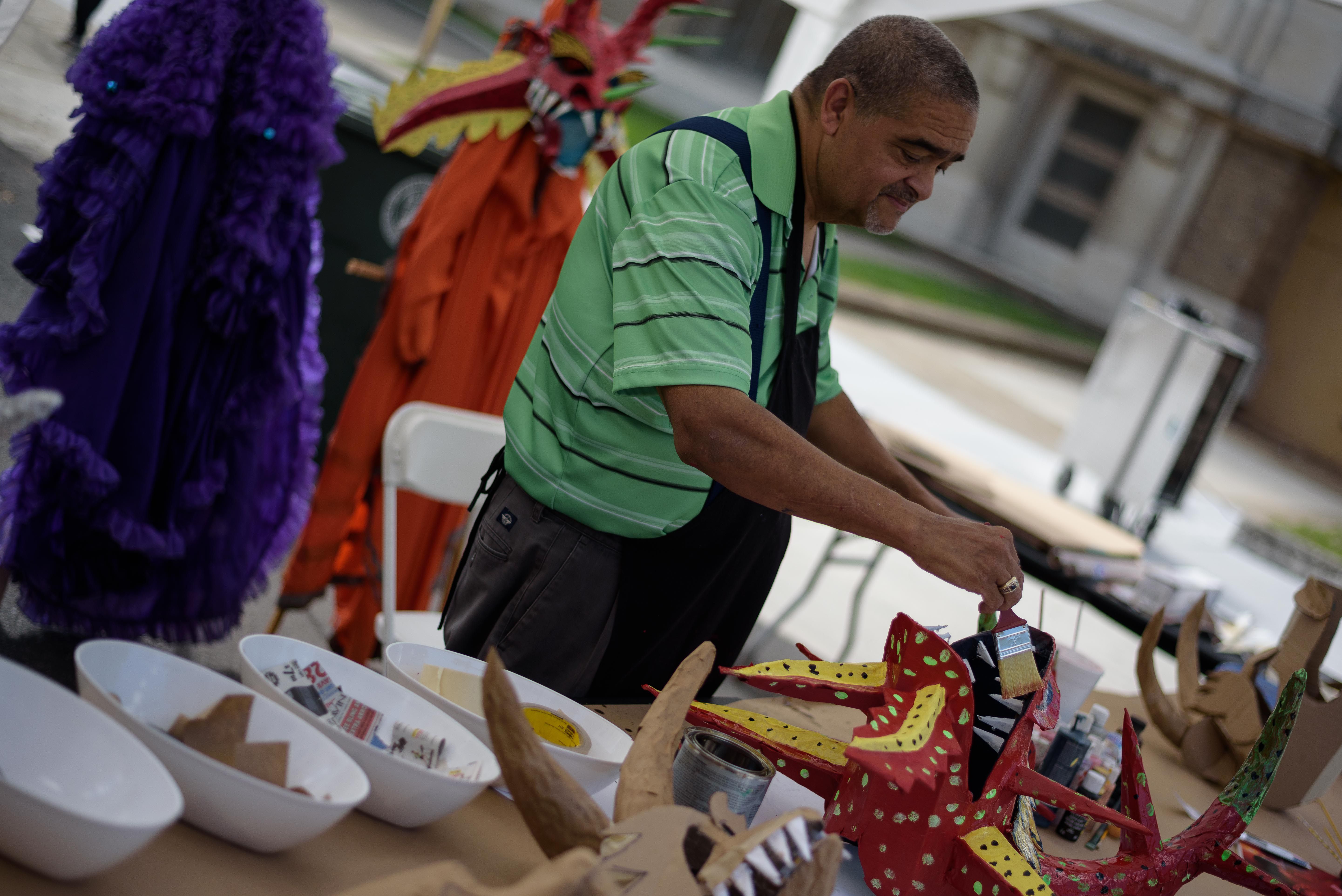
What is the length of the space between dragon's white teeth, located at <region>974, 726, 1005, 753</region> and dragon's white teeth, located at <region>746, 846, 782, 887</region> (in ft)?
1.54

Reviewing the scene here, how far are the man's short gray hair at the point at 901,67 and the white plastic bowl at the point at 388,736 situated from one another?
0.88 meters

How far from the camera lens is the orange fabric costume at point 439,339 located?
8.46 ft

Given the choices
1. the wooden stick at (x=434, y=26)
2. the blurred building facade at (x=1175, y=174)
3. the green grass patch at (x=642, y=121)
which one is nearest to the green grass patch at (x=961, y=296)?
the blurred building facade at (x=1175, y=174)

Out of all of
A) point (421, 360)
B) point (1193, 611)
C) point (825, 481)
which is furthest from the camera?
point (421, 360)

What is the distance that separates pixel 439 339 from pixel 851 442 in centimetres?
121

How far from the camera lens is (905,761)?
39.0 inches

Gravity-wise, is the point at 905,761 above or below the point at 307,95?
below

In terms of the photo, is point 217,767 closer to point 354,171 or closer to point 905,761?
point 905,761

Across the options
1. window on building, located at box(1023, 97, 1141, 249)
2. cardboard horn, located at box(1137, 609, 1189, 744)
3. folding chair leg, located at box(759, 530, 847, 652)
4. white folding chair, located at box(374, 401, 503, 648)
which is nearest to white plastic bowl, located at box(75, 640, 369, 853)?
white folding chair, located at box(374, 401, 503, 648)

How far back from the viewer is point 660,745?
1021 millimetres

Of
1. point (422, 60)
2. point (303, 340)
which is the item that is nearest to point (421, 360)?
point (303, 340)

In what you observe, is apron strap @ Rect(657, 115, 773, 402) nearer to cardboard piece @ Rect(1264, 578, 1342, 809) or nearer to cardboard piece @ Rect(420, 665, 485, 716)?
cardboard piece @ Rect(420, 665, 485, 716)

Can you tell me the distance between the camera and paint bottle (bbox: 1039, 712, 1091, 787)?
1600 millimetres

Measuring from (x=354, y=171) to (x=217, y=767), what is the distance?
272cm
